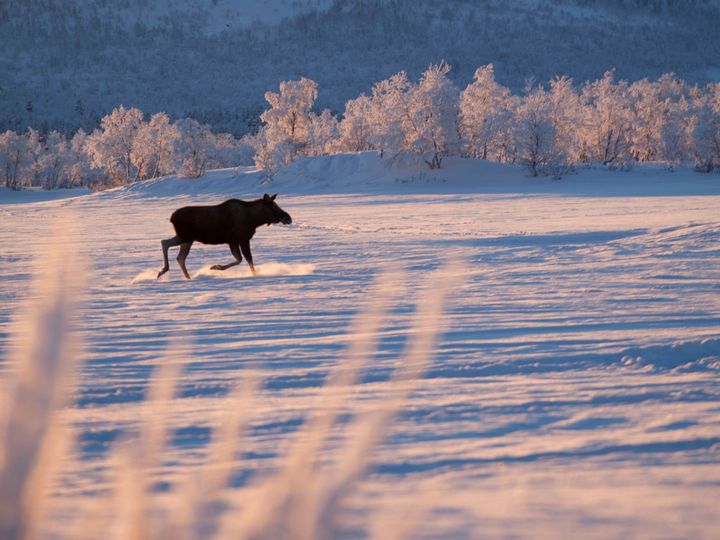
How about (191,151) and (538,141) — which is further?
(191,151)

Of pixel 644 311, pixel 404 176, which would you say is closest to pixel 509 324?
pixel 644 311

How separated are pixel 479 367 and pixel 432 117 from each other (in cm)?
3453

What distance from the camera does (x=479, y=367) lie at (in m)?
5.33

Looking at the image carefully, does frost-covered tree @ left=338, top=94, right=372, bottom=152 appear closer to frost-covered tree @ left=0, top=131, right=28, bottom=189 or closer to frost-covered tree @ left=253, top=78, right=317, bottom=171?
frost-covered tree @ left=253, top=78, right=317, bottom=171

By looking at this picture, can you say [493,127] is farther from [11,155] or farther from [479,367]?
[11,155]

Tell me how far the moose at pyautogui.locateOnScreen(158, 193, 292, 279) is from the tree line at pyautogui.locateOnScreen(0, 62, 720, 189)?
28.0 meters

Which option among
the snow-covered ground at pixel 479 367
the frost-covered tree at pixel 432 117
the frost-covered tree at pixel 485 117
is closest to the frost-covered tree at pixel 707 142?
the frost-covered tree at pixel 485 117

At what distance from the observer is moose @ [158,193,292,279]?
10734mm

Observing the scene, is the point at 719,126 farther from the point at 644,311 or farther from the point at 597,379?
the point at 597,379

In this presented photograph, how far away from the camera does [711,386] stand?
4.71 meters

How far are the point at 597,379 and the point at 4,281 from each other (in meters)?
9.41

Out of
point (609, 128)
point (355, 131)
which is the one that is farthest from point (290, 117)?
point (609, 128)

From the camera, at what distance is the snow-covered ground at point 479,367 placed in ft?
10.4

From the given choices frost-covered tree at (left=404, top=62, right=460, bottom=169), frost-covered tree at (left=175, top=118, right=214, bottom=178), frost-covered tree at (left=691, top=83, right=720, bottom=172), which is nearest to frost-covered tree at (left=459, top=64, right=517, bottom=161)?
frost-covered tree at (left=404, top=62, right=460, bottom=169)
